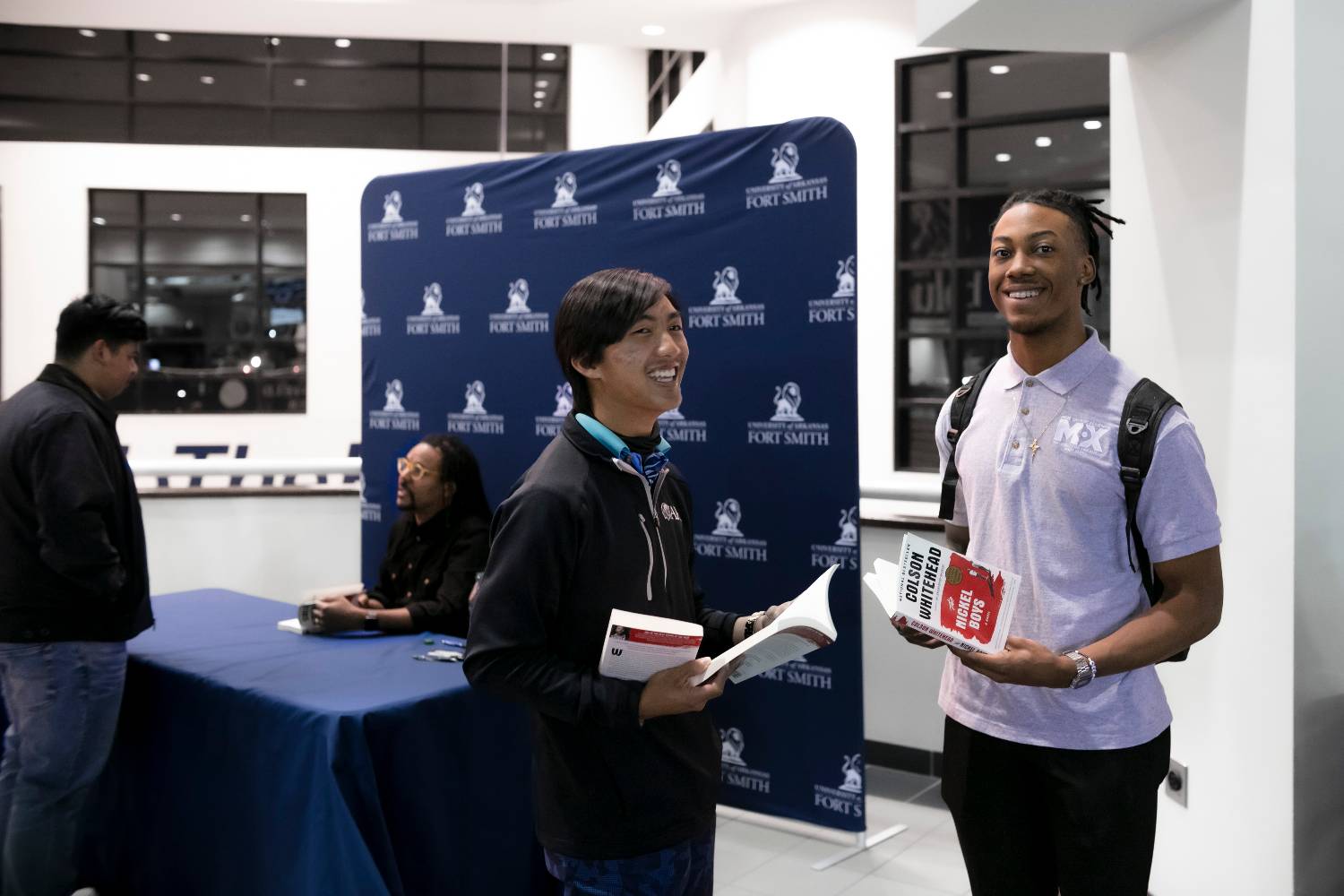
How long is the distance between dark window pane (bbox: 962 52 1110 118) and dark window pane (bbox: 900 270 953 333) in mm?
1314

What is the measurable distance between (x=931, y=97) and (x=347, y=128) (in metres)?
9.09

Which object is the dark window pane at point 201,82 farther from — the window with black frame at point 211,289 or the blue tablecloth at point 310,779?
the blue tablecloth at point 310,779

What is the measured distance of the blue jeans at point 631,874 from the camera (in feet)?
4.95

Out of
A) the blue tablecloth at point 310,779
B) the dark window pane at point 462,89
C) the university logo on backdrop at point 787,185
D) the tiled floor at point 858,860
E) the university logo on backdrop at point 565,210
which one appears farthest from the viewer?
the dark window pane at point 462,89

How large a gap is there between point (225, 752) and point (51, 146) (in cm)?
1348

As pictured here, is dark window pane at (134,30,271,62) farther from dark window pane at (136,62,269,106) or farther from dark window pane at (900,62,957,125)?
dark window pane at (900,62,957,125)

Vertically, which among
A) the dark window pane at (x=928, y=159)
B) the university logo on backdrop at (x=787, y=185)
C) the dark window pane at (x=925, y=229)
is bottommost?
the university logo on backdrop at (x=787, y=185)

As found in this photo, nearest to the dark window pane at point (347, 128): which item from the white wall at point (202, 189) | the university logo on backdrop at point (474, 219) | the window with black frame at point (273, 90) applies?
the window with black frame at point (273, 90)

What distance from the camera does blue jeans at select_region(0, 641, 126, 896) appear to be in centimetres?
267

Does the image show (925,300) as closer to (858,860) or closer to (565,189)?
(565,189)

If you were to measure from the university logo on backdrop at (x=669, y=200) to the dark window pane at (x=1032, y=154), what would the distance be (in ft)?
18.7

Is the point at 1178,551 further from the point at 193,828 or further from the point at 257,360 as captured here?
Result: the point at 257,360

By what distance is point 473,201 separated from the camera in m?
4.30

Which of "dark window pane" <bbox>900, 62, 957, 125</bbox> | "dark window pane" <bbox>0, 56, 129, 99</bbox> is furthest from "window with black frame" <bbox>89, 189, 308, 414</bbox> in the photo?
"dark window pane" <bbox>900, 62, 957, 125</bbox>
